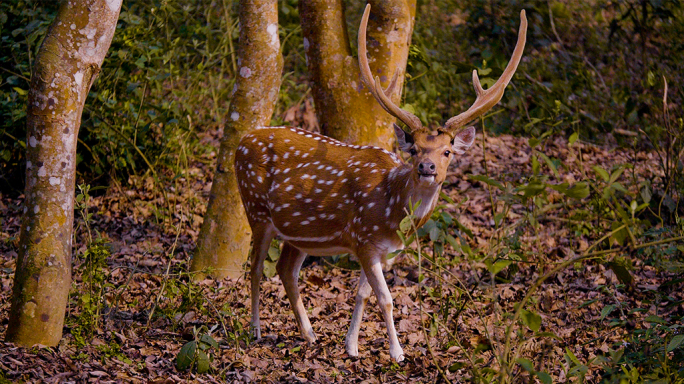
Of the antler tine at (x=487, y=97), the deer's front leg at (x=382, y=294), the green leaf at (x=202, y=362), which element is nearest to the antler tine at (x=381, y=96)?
the antler tine at (x=487, y=97)

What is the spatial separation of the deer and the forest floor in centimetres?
35

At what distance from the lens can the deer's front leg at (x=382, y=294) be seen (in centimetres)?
531

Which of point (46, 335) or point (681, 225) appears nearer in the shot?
point (46, 335)

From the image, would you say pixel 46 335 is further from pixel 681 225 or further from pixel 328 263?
pixel 681 225

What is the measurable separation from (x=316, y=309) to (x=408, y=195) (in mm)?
1558

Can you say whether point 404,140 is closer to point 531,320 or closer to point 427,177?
point 427,177

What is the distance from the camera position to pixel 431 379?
194 inches

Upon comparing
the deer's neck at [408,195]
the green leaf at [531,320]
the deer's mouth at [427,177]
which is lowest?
the green leaf at [531,320]

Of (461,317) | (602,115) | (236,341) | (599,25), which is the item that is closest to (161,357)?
(236,341)

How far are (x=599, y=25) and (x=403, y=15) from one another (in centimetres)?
692

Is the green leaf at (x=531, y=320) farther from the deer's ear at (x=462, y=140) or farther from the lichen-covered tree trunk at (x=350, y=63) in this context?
the lichen-covered tree trunk at (x=350, y=63)

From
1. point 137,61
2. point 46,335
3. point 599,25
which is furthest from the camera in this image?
point 599,25

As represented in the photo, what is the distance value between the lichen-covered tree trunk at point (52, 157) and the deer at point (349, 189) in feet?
5.43

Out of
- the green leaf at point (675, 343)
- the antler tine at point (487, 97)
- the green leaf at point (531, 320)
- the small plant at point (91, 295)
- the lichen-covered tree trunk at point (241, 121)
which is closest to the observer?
the green leaf at point (531, 320)
